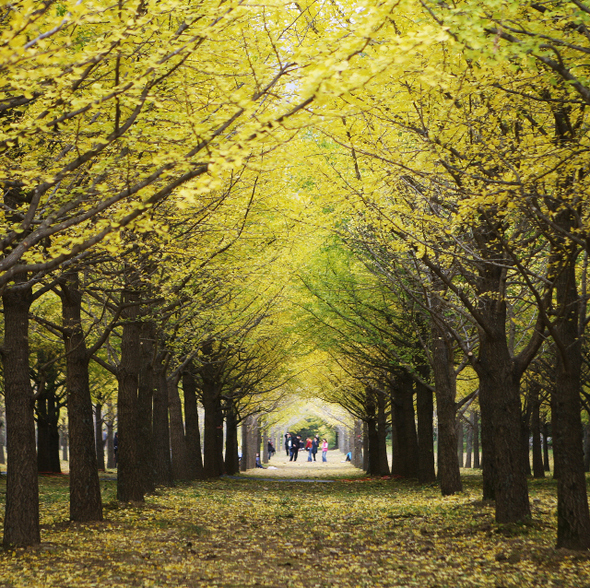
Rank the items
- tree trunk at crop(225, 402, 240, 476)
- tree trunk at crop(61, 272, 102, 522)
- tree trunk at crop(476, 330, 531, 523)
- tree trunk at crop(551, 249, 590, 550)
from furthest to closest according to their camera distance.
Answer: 1. tree trunk at crop(225, 402, 240, 476)
2. tree trunk at crop(61, 272, 102, 522)
3. tree trunk at crop(476, 330, 531, 523)
4. tree trunk at crop(551, 249, 590, 550)

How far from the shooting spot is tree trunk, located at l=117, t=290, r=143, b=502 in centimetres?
1216

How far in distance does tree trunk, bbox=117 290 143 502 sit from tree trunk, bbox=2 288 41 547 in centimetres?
364

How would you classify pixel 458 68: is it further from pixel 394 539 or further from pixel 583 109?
pixel 394 539

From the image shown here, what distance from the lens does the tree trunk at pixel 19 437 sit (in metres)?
8.10

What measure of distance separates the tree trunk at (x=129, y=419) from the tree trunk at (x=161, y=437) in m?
4.52

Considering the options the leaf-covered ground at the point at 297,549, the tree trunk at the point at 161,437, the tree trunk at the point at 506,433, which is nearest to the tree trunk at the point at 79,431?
the leaf-covered ground at the point at 297,549

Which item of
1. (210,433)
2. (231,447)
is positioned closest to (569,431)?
(210,433)

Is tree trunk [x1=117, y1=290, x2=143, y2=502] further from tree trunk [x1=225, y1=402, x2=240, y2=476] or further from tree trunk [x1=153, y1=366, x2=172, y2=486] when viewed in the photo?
tree trunk [x1=225, y1=402, x2=240, y2=476]

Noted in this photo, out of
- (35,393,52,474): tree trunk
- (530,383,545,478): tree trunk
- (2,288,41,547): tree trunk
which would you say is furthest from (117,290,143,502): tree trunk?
(530,383,545,478): tree trunk

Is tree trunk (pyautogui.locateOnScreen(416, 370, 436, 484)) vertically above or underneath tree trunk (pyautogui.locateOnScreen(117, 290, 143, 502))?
underneath

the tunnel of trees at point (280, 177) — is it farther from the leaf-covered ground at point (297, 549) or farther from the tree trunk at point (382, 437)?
the tree trunk at point (382, 437)

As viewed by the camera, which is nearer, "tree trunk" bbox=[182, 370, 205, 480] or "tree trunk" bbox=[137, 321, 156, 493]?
"tree trunk" bbox=[137, 321, 156, 493]

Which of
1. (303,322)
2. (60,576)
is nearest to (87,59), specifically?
(60,576)

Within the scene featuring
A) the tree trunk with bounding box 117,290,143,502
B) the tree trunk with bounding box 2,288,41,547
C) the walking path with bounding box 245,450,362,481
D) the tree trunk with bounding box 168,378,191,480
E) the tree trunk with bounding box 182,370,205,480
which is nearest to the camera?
the tree trunk with bounding box 2,288,41,547
